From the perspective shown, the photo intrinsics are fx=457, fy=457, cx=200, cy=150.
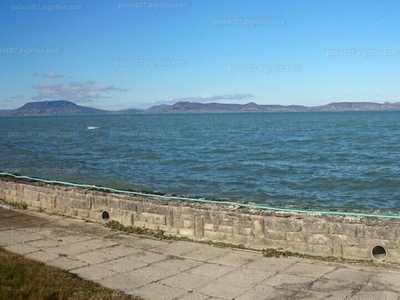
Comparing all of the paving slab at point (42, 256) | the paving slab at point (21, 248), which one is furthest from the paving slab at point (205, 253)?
the paving slab at point (21, 248)

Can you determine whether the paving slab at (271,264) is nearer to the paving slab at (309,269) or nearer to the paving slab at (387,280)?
the paving slab at (309,269)

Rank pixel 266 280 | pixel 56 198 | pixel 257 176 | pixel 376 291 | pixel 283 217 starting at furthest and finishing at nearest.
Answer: pixel 257 176, pixel 56 198, pixel 283 217, pixel 266 280, pixel 376 291

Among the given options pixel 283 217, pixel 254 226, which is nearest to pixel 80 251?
pixel 254 226

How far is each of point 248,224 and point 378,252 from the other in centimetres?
217

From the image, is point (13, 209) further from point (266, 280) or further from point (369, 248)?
point (369, 248)

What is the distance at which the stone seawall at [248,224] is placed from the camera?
7.15 m

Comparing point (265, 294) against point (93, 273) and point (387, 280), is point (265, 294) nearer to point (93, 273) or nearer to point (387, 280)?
Answer: point (387, 280)

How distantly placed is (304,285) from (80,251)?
386cm

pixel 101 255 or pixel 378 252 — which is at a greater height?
pixel 378 252

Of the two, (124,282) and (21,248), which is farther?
(21,248)

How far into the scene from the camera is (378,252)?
7121 mm

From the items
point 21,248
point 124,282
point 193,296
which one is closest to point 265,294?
point 193,296

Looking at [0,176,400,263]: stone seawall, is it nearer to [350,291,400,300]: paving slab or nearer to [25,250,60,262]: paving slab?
[350,291,400,300]: paving slab

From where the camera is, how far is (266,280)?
628 cm
